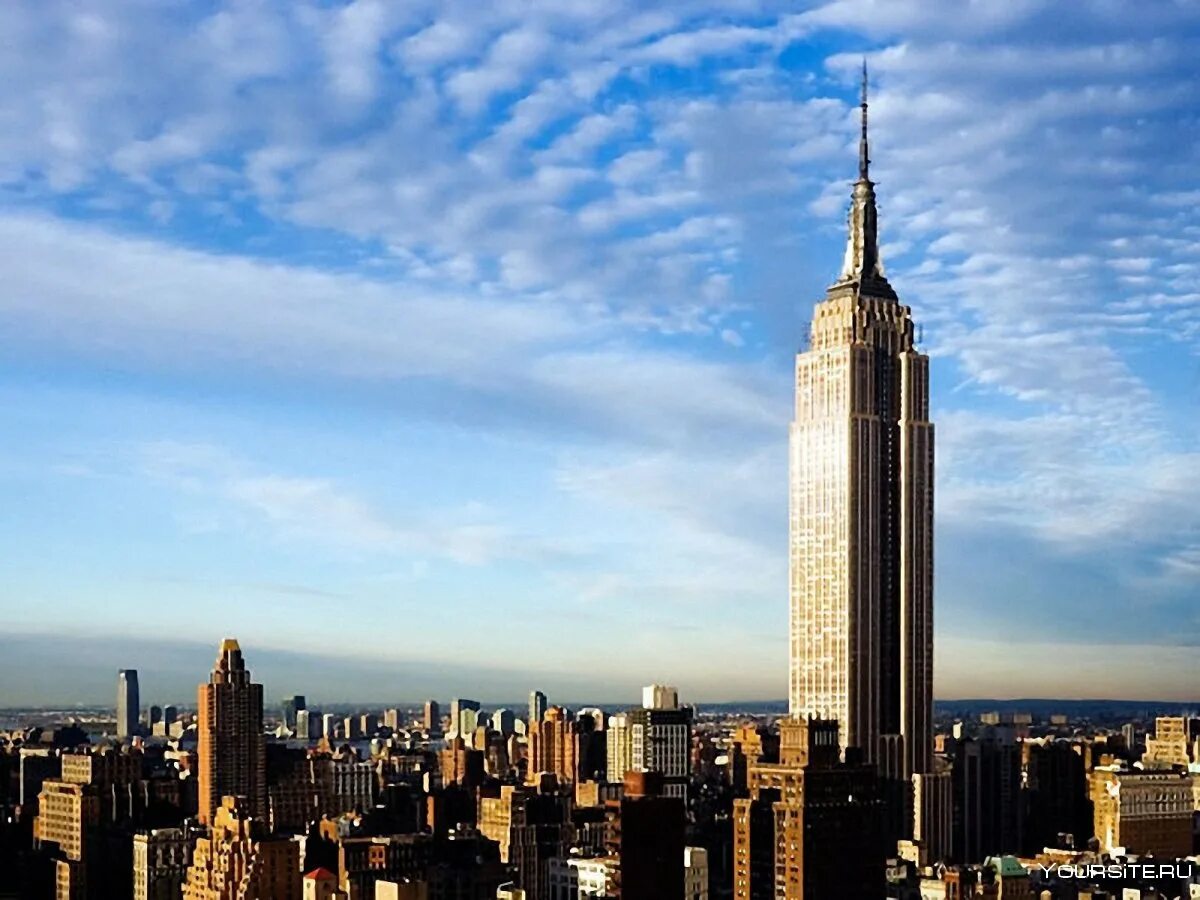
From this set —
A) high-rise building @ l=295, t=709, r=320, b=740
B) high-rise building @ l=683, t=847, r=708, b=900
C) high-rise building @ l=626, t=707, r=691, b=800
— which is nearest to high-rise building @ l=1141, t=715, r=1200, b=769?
high-rise building @ l=683, t=847, r=708, b=900

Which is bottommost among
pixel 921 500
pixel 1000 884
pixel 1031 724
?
pixel 1000 884

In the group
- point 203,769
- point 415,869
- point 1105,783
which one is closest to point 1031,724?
point 1105,783

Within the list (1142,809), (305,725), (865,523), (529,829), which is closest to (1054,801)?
(1142,809)

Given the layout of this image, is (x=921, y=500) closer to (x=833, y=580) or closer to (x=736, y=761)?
(x=833, y=580)

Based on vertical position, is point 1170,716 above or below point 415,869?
above

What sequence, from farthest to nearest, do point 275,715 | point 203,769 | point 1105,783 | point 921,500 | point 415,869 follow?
point 275,715 → point 921,500 → point 203,769 → point 1105,783 → point 415,869
